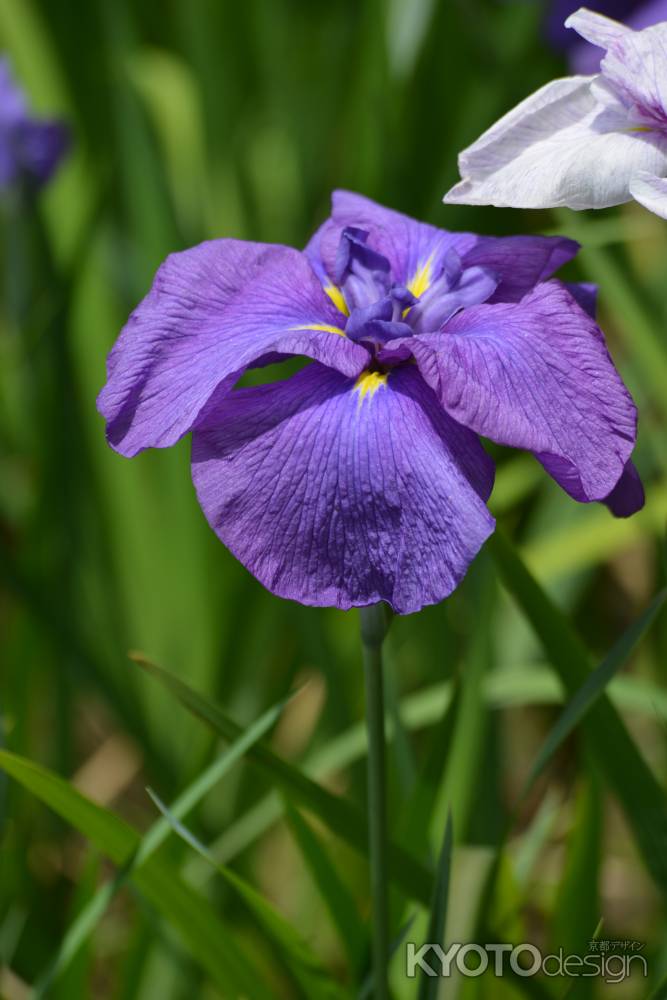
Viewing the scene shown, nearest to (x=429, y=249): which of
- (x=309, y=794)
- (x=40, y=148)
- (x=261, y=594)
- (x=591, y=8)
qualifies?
(x=309, y=794)

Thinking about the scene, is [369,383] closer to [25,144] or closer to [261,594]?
[261,594]

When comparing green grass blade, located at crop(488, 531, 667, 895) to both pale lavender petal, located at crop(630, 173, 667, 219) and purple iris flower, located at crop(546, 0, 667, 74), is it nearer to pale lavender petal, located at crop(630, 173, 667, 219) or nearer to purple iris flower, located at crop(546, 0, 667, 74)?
pale lavender petal, located at crop(630, 173, 667, 219)

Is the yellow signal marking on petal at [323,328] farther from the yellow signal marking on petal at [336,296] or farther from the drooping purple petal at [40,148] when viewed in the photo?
the drooping purple petal at [40,148]

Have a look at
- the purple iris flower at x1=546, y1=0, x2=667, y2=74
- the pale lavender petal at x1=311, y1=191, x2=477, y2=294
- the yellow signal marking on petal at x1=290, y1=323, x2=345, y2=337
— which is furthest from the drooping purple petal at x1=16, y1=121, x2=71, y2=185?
the yellow signal marking on petal at x1=290, y1=323, x2=345, y2=337

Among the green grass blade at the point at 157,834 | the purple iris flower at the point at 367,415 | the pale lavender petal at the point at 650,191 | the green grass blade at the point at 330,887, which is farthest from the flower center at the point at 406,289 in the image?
the green grass blade at the point at 330,887

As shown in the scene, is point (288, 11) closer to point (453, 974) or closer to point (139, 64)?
point (139, 64)
